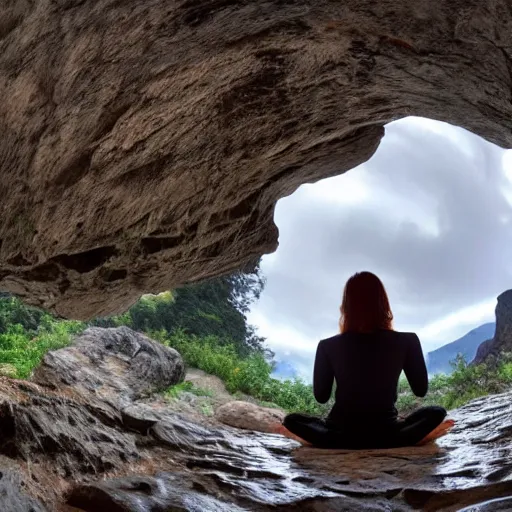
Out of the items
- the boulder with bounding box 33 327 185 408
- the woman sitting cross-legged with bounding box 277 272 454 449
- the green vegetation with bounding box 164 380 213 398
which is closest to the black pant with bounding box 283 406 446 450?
the woman sitting cross-legged with bounding box 277 272 454 449

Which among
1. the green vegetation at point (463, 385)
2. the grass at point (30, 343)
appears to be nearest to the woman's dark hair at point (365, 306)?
the grass at point (30, 343)

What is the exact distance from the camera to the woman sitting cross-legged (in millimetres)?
5664

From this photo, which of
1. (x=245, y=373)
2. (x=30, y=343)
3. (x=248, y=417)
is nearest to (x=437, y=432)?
(x=248, y=417)

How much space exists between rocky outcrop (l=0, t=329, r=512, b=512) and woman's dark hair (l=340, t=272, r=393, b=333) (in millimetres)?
1269

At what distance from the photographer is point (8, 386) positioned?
6.14 meters

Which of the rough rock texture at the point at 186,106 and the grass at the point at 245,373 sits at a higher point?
the rough rock texture at the point at 186,106

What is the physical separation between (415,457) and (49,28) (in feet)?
16.0

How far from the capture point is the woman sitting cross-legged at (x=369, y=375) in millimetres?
5664

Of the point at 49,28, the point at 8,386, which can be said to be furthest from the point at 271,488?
the point at 49,28

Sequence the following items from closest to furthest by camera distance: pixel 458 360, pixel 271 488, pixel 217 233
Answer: pixel 271 488
pixel 217 233
pixel 458 360

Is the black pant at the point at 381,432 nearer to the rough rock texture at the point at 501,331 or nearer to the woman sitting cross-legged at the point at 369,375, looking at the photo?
the woman sitting cross-legged at the point at 369,375

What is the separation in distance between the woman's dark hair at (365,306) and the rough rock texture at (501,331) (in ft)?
48.7

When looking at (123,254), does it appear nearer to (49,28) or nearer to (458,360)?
(49,28)

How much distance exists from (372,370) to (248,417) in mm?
5010
